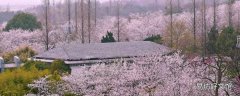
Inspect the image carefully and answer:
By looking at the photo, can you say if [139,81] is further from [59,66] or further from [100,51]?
[100,51]

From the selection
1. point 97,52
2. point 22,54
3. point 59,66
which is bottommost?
point 59,66

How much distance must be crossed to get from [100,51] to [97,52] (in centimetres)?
29

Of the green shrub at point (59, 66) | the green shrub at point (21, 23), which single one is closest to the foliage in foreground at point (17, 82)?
the green shrub at point (59, 66)

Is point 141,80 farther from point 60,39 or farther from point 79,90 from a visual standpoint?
point 60,39

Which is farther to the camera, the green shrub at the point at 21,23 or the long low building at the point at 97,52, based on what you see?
the green shrub at the point at 21,23

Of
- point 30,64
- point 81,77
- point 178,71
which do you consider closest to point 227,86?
point 178,71

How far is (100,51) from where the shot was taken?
27.5 m

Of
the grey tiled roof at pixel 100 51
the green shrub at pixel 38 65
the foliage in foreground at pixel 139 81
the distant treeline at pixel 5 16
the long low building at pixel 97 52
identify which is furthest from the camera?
the distant treeline at pixel 5 16

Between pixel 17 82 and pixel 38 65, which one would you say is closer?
pixel 17 82

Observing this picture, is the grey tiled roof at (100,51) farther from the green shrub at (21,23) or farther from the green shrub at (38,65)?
the green shrub at (21,23)

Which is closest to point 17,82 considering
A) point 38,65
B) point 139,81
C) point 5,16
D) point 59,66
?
point 59,66

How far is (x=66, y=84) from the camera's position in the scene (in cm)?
1914

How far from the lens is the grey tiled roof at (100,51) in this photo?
86.2ft

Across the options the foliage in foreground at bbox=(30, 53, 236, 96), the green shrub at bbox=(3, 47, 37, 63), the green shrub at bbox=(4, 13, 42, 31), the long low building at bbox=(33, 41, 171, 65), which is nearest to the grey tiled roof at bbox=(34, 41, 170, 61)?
the long low building at bbox=(33, 41, 171, 65)
